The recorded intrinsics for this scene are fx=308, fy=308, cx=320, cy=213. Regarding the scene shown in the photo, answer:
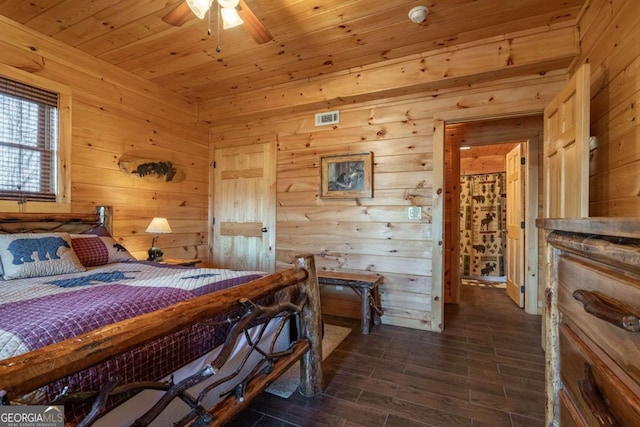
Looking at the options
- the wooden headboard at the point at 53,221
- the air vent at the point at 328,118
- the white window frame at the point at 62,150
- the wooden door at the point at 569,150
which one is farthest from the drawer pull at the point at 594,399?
the white window frame at the point at 62,150

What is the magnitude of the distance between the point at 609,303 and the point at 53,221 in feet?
11.8

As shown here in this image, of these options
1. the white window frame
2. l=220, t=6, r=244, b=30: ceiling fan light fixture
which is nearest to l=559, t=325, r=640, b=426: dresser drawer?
l=220, t=6, r=244, b=30: ceiling fan light fixture

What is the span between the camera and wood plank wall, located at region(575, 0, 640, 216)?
5.46 ft

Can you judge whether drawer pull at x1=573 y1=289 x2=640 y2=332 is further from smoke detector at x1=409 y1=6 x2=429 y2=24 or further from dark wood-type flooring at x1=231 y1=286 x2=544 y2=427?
smoke detector at x1=409 y1=6 x2=429 y2=24

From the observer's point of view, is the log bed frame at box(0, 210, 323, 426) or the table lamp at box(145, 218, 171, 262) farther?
the table lamp at box(145, 218, 171, 262)

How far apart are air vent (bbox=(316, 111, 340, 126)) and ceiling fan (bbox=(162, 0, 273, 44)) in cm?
157

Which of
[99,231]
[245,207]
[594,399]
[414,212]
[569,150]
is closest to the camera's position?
[594,399]

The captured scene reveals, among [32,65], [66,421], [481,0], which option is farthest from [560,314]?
[32,65]

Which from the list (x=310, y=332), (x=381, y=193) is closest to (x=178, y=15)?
(x=310, y=332)

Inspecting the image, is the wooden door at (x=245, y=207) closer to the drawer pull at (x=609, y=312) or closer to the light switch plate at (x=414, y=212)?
the light switch plate at (x=414, y=212)

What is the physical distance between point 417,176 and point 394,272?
1.04 metres

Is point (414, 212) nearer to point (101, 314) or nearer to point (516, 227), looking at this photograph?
point (516, 227)

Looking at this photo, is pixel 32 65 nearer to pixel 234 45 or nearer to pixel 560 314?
pixel 234 45

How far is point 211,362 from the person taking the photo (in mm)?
1312
